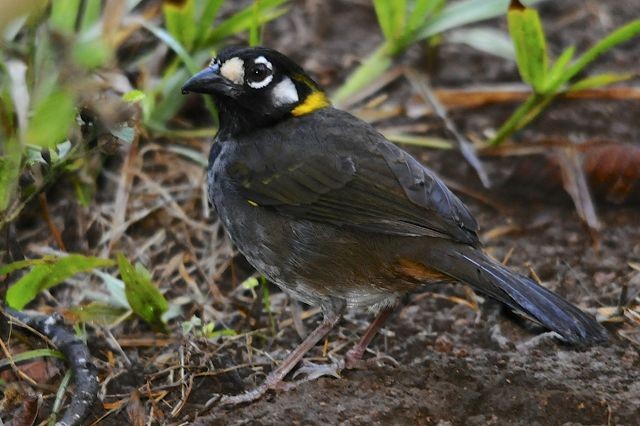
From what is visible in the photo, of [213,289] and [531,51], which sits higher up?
[531,51]

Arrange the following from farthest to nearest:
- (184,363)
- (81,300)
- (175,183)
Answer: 1. (175,183)
2. (81,300)
3. (184,363)

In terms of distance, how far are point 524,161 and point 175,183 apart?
171 centimetres

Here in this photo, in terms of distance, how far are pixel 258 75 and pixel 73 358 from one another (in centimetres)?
132

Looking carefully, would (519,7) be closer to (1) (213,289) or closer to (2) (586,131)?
(2) (586,131)

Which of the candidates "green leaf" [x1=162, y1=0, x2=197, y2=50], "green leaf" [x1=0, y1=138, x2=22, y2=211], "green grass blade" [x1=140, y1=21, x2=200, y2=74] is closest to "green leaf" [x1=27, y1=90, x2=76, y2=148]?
"green leaf" [x1=0, y1=138, x2=22, y2=211]

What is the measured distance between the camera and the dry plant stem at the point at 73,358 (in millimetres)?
3365

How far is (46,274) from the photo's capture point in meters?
3.60

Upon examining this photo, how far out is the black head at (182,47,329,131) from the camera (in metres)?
3.95

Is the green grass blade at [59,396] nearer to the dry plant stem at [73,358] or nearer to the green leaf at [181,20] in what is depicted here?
the dry plant stem at [73,358]

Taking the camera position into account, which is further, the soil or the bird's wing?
the bird's wing

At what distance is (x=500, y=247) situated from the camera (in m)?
4.50

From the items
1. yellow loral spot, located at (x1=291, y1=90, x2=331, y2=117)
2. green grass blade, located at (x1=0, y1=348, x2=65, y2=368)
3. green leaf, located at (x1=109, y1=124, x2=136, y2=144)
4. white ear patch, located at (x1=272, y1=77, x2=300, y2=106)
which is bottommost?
green grass blade, located at (x1=0, y1=348, x2=65, y2=368)

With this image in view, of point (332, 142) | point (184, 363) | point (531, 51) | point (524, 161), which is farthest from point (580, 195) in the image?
point (184, 363)

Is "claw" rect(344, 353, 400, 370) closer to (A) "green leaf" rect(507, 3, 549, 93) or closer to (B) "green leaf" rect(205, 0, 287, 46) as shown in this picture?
(A) "green leaf" rect(507, 3, 549, 93)
